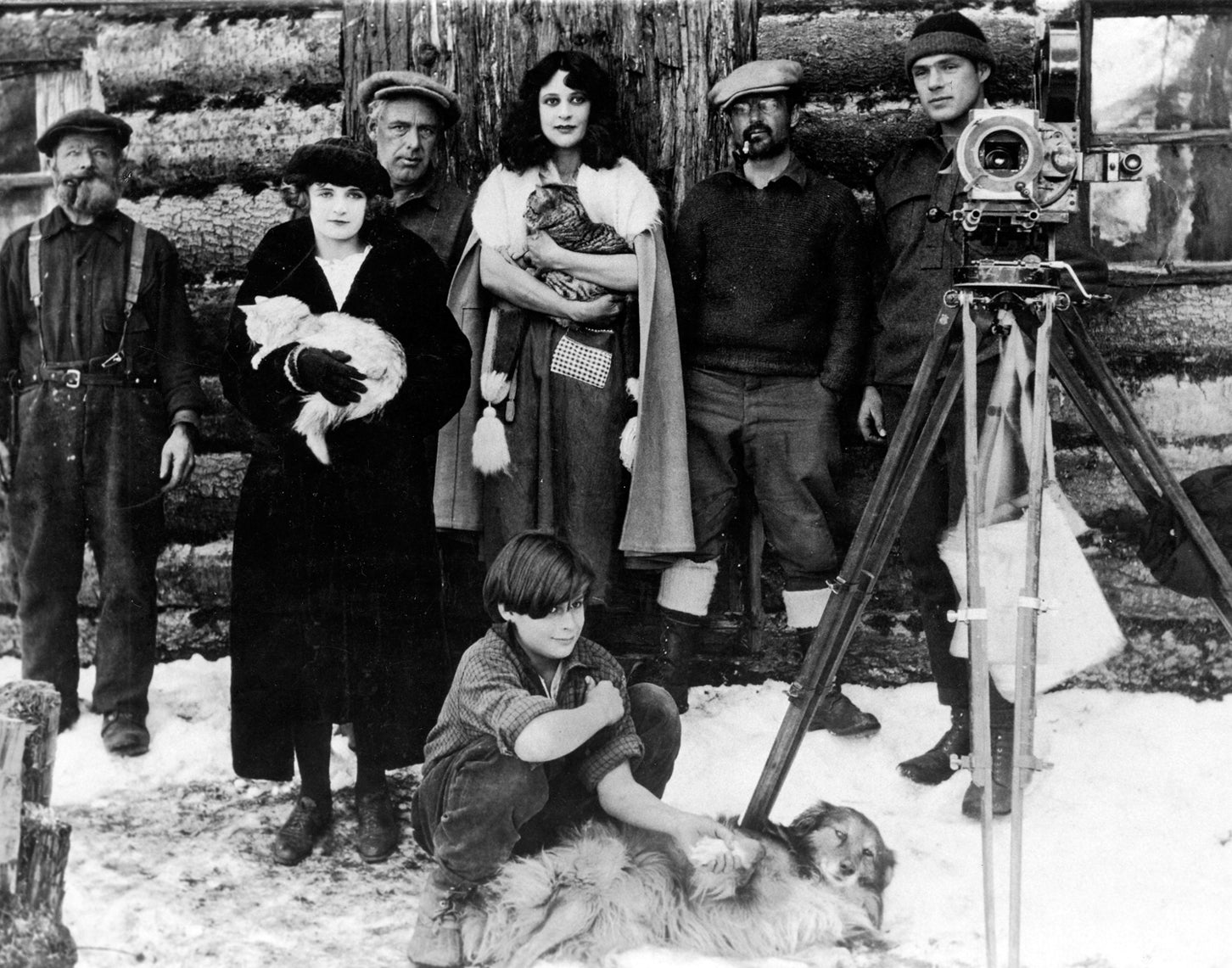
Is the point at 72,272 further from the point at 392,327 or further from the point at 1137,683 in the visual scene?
the point at 1137,683

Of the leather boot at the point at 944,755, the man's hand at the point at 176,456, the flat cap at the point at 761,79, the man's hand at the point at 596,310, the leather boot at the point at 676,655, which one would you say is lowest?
the leather boot at the point at 944,755

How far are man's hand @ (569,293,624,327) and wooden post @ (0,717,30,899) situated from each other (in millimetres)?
1624

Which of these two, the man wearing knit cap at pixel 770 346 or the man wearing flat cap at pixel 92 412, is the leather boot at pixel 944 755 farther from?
the man wearing flat cap at pixel 92 412

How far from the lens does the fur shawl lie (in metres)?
3.43

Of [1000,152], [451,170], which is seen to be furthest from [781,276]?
[451,170]

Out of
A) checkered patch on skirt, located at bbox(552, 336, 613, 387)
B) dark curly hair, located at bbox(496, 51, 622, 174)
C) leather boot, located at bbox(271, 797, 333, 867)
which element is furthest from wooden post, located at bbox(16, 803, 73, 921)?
dark curly hair, located at bbox(496, 51, 622, 174)

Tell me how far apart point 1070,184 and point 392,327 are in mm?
1539

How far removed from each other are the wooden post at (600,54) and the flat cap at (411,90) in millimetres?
116

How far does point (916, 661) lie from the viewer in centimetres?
372

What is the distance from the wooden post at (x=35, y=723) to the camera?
8.61ft

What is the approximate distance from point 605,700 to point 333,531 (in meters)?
0.79

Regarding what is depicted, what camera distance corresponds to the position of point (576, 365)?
11.2ft

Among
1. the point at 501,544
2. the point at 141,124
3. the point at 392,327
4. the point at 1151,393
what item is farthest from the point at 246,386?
the point at 1151,393

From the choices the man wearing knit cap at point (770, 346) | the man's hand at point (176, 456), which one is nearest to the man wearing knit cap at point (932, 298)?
the man wearing knit cap at point (770, 346)
